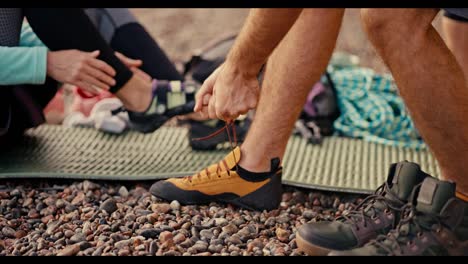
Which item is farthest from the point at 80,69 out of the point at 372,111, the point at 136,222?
the point at 372,111

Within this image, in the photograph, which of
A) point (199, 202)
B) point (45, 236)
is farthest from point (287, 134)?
point (45, 236)

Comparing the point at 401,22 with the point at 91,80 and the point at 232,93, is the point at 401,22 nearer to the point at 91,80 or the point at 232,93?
the point at 232,93

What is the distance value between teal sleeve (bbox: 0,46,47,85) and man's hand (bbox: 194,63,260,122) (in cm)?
99

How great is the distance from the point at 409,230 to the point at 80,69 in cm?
162

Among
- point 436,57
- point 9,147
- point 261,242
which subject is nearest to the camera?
point 436,57

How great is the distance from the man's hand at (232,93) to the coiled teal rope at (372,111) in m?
1.35

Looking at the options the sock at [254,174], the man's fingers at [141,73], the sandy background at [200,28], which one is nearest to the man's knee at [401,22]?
the sock at [254,174]

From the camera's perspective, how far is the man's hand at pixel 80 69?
3314 millimetres

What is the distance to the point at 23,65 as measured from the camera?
3.22 m

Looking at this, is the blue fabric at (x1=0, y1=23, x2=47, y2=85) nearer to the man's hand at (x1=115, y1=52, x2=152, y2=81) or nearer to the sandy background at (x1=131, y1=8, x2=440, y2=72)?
the man's hand at (x1=115, y1=52, x2=152, y2=81)

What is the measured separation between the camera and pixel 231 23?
607cm

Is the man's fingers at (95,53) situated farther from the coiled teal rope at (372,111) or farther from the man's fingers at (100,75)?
the coiled teal rope at (372,111)

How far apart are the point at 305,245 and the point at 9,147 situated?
163cm

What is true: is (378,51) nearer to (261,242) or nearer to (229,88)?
(229,88)
